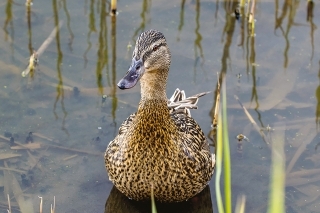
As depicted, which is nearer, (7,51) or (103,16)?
(7,51)

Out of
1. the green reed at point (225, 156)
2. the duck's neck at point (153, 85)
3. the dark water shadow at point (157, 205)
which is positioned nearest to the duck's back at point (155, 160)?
the duck's neck at point (153, 85)

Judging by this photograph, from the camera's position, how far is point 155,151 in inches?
210

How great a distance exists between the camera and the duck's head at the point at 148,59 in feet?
15.8

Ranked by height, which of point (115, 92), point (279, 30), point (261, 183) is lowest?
point (261, 183)

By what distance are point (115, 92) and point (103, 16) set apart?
1.46 metres

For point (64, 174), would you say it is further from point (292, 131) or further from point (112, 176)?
point (292, 131)

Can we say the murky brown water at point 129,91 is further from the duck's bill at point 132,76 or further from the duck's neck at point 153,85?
the duck's bill at point 132,76

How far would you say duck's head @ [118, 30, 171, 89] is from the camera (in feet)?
15.8

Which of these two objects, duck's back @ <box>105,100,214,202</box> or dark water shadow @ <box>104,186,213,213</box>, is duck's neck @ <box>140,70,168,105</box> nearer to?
duck's back @ <box>105,100,214,202</box>

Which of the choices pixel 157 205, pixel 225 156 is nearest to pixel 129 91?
pixel 157 205

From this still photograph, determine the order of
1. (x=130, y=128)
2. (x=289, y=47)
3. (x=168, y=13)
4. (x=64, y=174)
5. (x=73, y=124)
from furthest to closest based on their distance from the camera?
(x=168, y=13) < (x=289, y=47) < (x=73, y=124) < (x=64, y=174) < (x=130, y=128)

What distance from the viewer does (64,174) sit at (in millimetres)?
6035

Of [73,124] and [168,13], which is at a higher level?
[168,13]

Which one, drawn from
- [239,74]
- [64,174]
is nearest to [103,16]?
[239,74]
